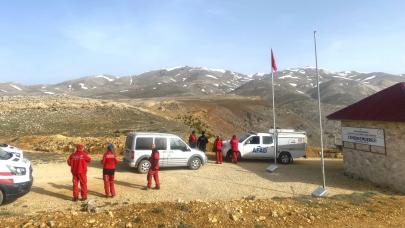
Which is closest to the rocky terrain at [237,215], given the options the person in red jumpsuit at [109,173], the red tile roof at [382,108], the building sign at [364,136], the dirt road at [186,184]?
the dirt road at [186,184]

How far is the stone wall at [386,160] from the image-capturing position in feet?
56.7

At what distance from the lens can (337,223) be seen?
39.3 ft

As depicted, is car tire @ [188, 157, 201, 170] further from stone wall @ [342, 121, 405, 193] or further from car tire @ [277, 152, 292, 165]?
stone wall @ [342, 121, 405, 193]

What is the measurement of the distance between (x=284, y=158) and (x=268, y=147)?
3.82ft

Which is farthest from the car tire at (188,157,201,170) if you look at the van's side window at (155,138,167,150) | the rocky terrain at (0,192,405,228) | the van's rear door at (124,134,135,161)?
the rocky terrain at (0,192,405,228)

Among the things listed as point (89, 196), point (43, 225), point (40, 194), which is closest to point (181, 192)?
point (89, 196)

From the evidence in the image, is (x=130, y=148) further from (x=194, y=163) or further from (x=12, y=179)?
(x=12, y=179)

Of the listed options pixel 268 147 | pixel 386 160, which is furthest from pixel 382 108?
pixel 268 147

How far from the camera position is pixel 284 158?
24375mm

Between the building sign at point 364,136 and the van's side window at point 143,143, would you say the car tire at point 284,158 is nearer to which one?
the building sign at point 364,136

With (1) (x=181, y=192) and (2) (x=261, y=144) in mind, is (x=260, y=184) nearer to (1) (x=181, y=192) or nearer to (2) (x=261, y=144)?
(1) (x=181, y=192)

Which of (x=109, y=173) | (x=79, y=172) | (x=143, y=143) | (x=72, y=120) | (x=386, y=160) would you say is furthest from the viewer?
(x=72, y=120)

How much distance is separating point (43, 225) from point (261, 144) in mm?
15985

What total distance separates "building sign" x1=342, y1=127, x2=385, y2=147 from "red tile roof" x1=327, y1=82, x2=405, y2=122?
0.56m
